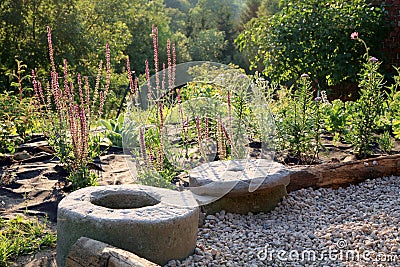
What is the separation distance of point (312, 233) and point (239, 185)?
2.01 feet

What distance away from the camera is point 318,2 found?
911 centimetres

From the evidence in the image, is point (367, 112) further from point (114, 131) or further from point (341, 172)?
point (114, 131)

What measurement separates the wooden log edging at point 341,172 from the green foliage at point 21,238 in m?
2.01

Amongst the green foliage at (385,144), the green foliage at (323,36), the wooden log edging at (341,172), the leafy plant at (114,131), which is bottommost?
the wooden log edging at (341,172)

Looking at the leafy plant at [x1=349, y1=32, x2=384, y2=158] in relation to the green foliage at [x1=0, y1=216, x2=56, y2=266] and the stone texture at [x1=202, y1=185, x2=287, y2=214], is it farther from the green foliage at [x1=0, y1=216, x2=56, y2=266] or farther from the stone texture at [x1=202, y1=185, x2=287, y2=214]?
the green foliage at [x1=0, y1=216, x2=56, y2=266]

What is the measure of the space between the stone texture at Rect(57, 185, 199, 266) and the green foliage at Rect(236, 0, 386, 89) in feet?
20.8

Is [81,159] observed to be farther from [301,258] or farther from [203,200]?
[301,258]

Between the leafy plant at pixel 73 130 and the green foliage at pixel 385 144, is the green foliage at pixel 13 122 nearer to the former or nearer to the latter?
the leafy plant at pixel 73 130

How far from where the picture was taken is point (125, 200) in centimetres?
330

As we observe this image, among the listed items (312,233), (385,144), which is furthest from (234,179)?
(385,144)

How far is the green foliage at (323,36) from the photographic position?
8.66m

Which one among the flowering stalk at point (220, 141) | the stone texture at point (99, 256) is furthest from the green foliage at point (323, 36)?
the stone texture at point (99, 256)

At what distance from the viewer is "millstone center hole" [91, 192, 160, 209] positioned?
325 centimetres

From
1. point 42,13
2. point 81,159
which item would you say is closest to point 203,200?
point 81,159
